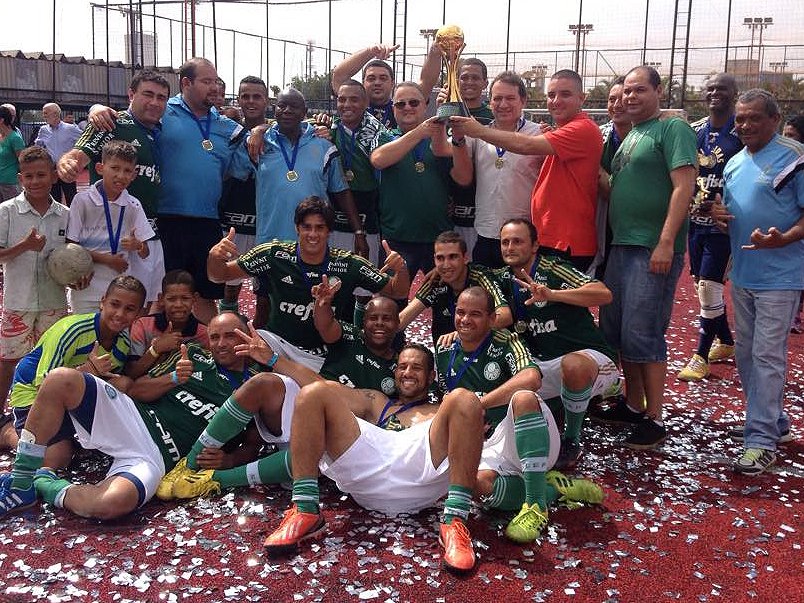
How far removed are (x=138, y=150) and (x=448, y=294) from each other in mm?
2641

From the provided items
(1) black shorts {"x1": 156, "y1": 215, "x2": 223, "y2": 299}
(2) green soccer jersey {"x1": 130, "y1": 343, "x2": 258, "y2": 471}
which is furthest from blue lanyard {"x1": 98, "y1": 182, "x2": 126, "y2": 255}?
(2) green soccer jersey {"x1": 130, "y1": 343, "x2": 258, "y2": 471}

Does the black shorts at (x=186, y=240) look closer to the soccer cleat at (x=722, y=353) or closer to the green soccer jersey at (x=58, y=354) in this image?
the green soccer jersey at (x=58, y=354)

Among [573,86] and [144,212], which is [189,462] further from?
[573,86]

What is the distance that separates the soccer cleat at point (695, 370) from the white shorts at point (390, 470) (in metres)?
3.79

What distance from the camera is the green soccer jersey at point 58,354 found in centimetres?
438

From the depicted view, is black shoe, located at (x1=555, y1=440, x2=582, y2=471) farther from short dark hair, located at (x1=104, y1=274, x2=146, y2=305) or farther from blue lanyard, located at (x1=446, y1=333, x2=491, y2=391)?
short dark hair, located at (x1=104, y1=274, x2=146, y2=305)

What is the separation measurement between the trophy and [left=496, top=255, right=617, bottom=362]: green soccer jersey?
1212 mm

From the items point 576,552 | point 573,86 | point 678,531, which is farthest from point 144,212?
point 678,531

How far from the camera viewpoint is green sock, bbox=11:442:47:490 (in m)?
4.04

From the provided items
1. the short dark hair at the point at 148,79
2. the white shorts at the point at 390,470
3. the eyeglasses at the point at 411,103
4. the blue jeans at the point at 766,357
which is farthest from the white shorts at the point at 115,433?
the blue jeans at the point at 766,357

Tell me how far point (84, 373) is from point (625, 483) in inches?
129

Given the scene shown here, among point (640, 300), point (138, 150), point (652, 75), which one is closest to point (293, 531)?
point (640, 300)

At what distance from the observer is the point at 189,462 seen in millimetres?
4367

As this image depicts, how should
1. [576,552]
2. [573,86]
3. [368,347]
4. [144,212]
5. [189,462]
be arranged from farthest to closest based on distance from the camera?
[144,212] < [573,86] < [368,347] < [189,462] < [576,552]
